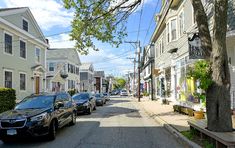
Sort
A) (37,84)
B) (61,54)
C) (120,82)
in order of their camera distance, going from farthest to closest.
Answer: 1. (120,82)
2. (61,54)
3. (37,84)

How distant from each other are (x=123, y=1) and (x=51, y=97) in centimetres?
609

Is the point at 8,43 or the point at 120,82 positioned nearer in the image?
the point at 8,43

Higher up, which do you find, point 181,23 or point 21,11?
point 21,11

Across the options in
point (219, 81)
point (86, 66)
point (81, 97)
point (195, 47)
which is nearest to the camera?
point (219, 81)

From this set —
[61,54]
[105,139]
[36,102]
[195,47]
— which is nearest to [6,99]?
A: [36,102]

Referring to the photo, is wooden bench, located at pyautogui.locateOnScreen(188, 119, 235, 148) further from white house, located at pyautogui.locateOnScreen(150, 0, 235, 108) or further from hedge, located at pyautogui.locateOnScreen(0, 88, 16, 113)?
hedge, located at pyautogui.locateOnScreen(0, 88, 16, 113)

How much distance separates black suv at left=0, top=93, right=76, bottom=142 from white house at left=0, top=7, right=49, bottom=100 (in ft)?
41.2

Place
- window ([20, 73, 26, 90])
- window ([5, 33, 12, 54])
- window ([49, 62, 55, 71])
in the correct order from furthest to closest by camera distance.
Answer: window ([49, 62, 55, 71]) < window ([20, 73, 26, 90]) < window ([5, 33, 12, 54])

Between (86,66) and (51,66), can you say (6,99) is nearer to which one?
(51,66)

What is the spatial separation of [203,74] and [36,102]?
6417 mm

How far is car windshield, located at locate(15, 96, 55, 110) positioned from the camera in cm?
1114

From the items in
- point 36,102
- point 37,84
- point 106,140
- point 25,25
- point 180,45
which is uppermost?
point 25,25

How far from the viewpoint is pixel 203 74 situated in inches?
343

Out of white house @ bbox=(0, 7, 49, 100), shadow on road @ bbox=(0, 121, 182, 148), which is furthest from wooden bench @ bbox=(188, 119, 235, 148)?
white house @ bbox=(0, 7, 49, 100)
